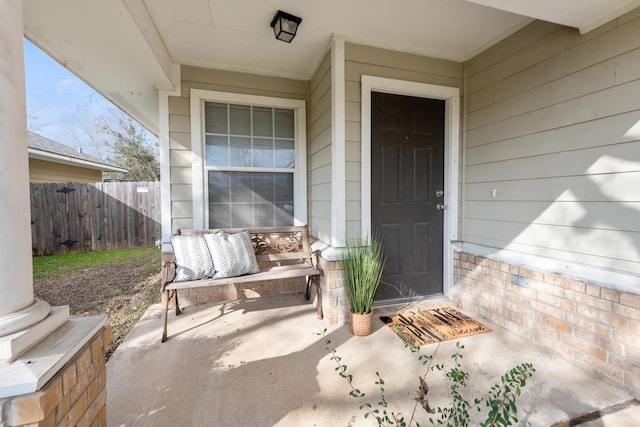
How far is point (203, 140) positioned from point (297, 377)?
2523 mm

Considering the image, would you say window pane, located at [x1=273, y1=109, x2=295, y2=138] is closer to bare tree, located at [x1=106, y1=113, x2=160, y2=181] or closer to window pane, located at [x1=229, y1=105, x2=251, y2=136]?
window pane, located at [x1=229, y1=105, x2=251, y2=136]

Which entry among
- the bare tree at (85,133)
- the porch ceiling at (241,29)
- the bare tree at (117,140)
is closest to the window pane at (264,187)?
the porch ceiling at (241,29)

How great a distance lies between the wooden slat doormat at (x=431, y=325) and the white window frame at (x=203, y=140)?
4.97 ft

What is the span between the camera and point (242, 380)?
1.81 metres

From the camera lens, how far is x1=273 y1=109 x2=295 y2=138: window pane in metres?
3.38

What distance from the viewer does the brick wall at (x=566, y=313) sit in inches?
68.1

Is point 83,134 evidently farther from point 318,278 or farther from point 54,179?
point 318,278

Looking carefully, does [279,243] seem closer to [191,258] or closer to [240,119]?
[191,258]

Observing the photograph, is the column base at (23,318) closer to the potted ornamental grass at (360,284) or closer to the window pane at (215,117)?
the potted ornamental grass at (360,284)

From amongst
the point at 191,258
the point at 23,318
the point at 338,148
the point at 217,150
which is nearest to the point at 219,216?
the point at 217,150

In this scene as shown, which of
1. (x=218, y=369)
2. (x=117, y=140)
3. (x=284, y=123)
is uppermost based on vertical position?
(x=117, y=140)

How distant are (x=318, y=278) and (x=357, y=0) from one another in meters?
2.27

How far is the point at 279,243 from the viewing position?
3074mm

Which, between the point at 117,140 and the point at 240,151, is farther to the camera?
the point at 117,140
